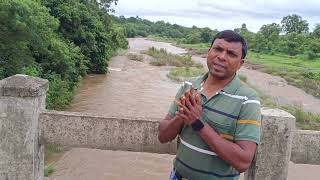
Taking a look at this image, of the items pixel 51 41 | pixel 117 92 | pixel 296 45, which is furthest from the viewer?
pixel 296 45

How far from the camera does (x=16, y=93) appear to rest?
10.2 ft

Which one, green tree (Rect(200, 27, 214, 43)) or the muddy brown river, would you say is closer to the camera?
the muddy brown river

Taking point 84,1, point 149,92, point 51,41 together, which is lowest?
point 149,92

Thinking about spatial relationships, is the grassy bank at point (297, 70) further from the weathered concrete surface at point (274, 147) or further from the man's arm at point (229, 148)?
the man's arm at point (229, 148)

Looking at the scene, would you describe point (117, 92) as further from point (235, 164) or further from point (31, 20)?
point (235, 164)

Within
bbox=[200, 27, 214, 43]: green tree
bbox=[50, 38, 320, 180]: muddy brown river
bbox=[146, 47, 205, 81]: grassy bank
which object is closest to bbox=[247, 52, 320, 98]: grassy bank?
bbox=[50, 38, 320, 180]: muddy brown river

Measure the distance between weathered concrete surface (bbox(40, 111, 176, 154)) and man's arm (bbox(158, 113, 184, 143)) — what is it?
0.79 meters

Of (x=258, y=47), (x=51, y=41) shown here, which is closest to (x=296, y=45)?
(x=258, y=47)

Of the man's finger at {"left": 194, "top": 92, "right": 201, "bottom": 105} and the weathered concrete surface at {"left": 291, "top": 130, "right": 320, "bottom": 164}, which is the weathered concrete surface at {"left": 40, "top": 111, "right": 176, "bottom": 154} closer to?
the weathered concrete surface at {"left": 291, "top": 130, "right": 320, "bottom": 164}

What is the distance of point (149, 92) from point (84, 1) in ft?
26.0

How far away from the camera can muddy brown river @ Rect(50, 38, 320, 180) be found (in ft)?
33.5

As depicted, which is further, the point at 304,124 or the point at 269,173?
the point at 304,124

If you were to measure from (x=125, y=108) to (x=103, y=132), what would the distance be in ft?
47.4

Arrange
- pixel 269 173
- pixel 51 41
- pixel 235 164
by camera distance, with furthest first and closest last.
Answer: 1. pixel 51 41
2. pixel 269 173
3. pixel 235 164
